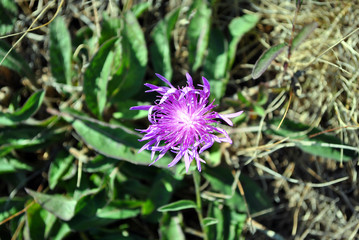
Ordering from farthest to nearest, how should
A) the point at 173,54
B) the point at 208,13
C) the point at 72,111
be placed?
1. the point at 173,54
2. the point at 208,13
3. the point at 72,111

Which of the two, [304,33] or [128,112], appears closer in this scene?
[304,33]

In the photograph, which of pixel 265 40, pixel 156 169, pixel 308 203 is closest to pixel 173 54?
pixel 265 40

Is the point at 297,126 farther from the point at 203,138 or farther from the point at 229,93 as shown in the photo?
the point at 203,138

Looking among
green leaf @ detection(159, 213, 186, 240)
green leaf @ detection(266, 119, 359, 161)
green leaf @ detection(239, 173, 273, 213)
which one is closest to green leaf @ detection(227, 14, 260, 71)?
green leaf @ detection(266, 119, 359, 161)

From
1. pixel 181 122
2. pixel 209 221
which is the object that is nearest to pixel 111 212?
Answer: pixel 209 221

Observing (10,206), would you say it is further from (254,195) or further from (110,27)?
(254,195)

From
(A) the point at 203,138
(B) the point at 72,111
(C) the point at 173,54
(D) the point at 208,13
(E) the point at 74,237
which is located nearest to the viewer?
(A) the point at 203,138
